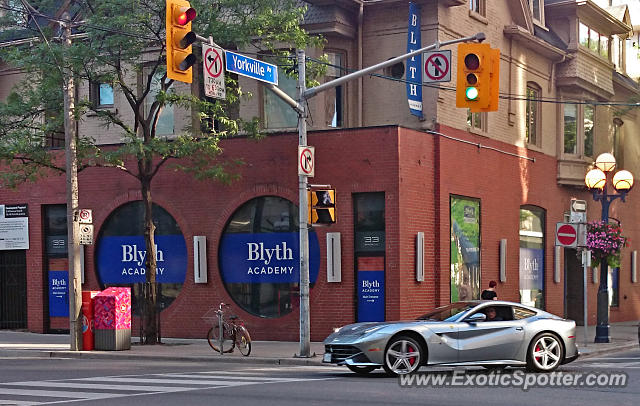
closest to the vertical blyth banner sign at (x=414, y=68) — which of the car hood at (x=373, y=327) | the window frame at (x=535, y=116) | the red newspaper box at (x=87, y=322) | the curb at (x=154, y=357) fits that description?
the window frame at (x=535, y=116)

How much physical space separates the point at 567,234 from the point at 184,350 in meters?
9.69

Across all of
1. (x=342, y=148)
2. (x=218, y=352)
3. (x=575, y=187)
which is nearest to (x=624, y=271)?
(x=575, y=187)

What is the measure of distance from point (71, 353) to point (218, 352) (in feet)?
11.0

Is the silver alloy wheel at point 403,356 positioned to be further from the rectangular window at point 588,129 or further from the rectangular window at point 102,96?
the rectangular window at point 588,129

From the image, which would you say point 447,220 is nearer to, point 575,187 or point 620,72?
point 575,187

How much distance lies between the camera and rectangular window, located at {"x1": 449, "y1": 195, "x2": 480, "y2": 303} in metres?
26.9

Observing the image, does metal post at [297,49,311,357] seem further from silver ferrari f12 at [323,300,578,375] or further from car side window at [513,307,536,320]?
car side window at [513,307,536,320]

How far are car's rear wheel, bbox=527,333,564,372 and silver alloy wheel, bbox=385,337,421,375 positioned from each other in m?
2.09

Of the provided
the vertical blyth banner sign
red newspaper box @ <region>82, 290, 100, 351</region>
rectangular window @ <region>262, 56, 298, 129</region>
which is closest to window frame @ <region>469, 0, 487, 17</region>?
the vertical blyth banner sign

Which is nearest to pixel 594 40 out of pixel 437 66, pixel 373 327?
pixel 437 66

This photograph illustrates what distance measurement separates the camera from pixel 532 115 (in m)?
32.3

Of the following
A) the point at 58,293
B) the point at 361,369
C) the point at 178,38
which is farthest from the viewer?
the point at 58,293

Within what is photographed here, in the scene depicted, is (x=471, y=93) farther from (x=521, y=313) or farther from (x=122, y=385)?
(x=122, y=385)

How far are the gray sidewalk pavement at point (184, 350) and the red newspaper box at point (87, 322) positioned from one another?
464mm
